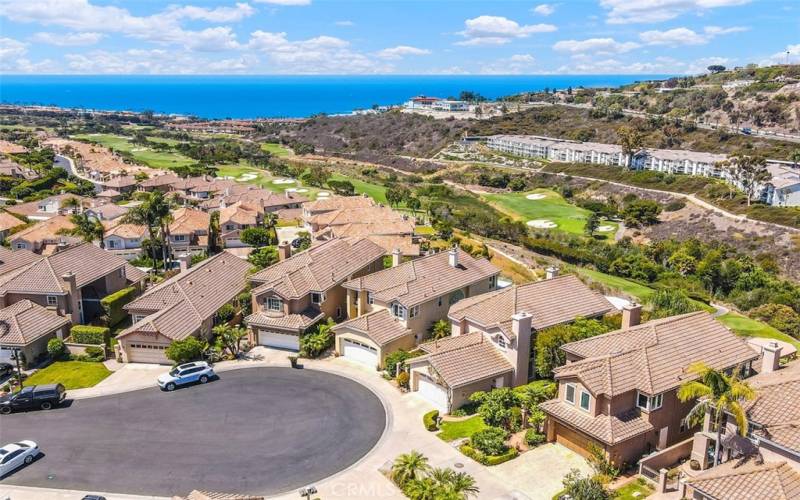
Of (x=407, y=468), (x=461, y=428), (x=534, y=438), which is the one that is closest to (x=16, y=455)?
(x=407, y=468)

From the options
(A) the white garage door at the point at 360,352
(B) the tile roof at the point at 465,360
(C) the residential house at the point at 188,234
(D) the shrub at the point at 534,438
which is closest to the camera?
(D) the shrub at the point at 534,438

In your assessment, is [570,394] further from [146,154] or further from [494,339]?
[146,154]

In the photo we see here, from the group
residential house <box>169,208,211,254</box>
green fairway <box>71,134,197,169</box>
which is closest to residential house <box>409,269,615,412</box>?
residential house <box>169,208,211,254</box>

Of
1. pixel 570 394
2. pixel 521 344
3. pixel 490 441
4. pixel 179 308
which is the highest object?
pixel 521 344

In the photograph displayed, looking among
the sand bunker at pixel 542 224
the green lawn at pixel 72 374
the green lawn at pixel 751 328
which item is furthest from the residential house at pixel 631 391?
the sand bunker at pixel 542 224

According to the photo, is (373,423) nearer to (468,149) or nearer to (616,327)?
(616,327)

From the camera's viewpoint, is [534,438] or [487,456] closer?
[487,456]

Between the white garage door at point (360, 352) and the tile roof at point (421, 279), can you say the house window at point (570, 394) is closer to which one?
the tile roof at point (421, 279)
